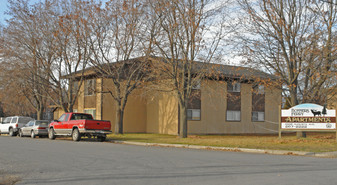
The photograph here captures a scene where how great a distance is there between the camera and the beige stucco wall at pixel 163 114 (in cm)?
3512

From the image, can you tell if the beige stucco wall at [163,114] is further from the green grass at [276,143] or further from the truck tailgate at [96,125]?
the green grass at [276,143]

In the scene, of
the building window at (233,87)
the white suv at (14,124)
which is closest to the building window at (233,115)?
the building window at (233,87)

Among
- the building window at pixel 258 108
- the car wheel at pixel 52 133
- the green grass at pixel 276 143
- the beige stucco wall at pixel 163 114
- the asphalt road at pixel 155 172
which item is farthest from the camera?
the building window at pixel 258 108

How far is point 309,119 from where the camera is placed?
73.4 ft

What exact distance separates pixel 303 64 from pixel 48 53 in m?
20.0

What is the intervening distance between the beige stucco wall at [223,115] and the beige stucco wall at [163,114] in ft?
5.36

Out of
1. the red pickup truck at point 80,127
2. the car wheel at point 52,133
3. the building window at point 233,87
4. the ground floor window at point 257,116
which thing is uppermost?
the building window at point 233,87

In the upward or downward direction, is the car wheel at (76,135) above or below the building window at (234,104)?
below

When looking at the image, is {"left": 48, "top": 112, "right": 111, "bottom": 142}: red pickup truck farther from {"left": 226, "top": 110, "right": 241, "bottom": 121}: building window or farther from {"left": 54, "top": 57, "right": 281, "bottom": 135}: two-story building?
{"left": 226, "top": 110, "right": 241, "bottom": 121}: building window

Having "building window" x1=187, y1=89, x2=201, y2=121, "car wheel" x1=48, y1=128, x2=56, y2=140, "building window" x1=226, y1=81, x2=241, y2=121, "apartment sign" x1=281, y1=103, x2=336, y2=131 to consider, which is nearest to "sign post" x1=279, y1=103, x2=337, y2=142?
"apartment sign" x1=281, y1=103, x2=336, y2=131

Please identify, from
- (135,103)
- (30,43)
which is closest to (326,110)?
(135,103)

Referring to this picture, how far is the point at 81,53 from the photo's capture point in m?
31.3

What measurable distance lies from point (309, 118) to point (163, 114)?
1665 cm

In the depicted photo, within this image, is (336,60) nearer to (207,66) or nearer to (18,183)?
(207,66)
